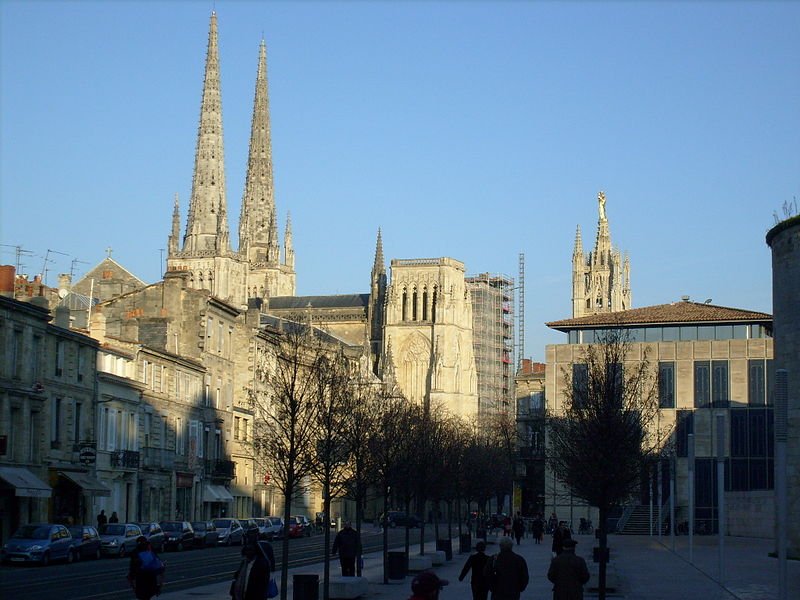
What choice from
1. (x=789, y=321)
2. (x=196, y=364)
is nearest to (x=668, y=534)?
(x=196, y=364)

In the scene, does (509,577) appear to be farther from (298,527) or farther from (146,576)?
(298,527)

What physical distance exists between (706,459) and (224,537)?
3491cm

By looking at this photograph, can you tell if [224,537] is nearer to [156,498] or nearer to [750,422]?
[156,498]

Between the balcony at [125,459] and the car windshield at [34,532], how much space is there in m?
17.7

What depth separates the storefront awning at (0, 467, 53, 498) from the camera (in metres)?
51.1

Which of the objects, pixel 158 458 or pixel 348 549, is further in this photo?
pixel 158 458

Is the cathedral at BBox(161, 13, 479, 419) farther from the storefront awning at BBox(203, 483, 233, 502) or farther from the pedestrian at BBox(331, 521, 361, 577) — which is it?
the pedestrian at BBox(331, 521, 361, 577)

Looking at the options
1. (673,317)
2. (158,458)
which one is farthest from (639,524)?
→ (158,458)

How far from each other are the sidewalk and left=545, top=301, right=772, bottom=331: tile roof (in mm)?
27873

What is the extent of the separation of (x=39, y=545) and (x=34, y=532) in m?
1.08

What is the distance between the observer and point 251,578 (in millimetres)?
17984

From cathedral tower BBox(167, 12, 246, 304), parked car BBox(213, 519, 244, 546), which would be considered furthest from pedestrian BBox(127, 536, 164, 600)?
cathedral tower BBox(167, 12, 246, 304)

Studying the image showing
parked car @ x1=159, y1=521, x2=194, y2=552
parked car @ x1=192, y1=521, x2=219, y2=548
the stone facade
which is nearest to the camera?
the stone facade

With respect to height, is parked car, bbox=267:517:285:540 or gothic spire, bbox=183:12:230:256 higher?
gothic spire, bbox=183:12:230:256
